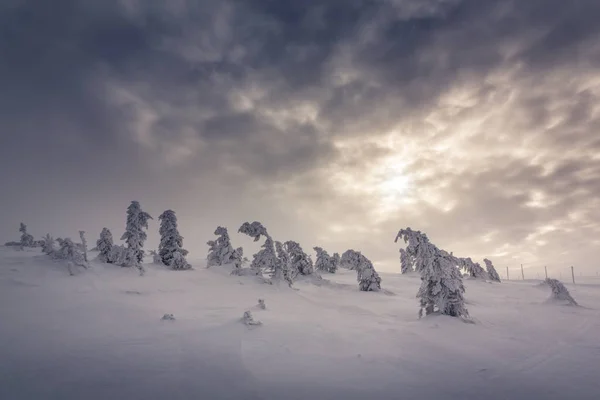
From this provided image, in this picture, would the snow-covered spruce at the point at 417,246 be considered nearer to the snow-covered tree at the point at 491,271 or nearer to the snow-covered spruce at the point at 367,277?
the snow-covered spruce at the point at 367,277

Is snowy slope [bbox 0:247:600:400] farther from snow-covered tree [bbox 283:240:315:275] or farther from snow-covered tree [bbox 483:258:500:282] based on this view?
snow-covered tree [bbox 483:258:500:282]

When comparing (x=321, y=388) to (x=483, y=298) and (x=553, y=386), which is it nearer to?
(x=553, y=386)

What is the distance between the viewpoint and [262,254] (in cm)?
2594

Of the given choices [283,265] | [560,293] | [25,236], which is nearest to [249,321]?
[283,265]

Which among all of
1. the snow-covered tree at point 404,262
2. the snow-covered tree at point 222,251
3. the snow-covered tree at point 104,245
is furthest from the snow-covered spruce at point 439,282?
the snow-covered tree at point 404,262

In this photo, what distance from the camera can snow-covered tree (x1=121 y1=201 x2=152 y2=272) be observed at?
2586cm

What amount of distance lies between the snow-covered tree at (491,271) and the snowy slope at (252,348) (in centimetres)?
2663

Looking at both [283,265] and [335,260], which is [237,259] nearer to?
[283,265]

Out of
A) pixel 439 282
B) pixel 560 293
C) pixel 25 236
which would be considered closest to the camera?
pixel 439 282

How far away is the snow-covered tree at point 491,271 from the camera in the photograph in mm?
43834

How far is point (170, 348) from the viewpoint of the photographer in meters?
10.1

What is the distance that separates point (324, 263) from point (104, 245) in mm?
30001

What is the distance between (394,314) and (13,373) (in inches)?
679

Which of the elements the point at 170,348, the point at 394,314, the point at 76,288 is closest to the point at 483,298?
the point at 394,314
